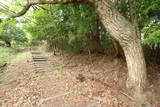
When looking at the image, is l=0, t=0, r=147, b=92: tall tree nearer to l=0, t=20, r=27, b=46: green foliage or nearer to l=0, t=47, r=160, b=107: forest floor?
l=0, t=47, r=160, b=107: forest floor

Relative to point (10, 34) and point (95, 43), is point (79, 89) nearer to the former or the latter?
point (95, 43)

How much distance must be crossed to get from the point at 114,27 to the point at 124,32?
338mm

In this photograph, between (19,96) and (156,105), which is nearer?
(156,105)

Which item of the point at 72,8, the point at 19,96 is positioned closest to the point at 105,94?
the point at 19,96

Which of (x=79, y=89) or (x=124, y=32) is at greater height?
(x=124, y=32)

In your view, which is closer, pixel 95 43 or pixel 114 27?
pixel 114 27

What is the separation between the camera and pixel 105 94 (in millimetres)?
3729

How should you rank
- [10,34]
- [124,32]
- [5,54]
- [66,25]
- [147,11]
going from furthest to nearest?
[10,34]
[5,54]
[66,25]
[124,32]
[147,11]

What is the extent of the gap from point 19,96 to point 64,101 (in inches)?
62.5

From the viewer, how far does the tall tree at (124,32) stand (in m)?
3.49

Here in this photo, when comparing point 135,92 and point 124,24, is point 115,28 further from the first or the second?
point 135,92

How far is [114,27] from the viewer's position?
11.6 ft

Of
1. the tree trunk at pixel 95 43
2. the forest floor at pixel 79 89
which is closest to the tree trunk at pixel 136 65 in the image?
the forest floor at pixel 79 89

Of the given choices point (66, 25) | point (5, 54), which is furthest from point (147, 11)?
point (5, 54)
